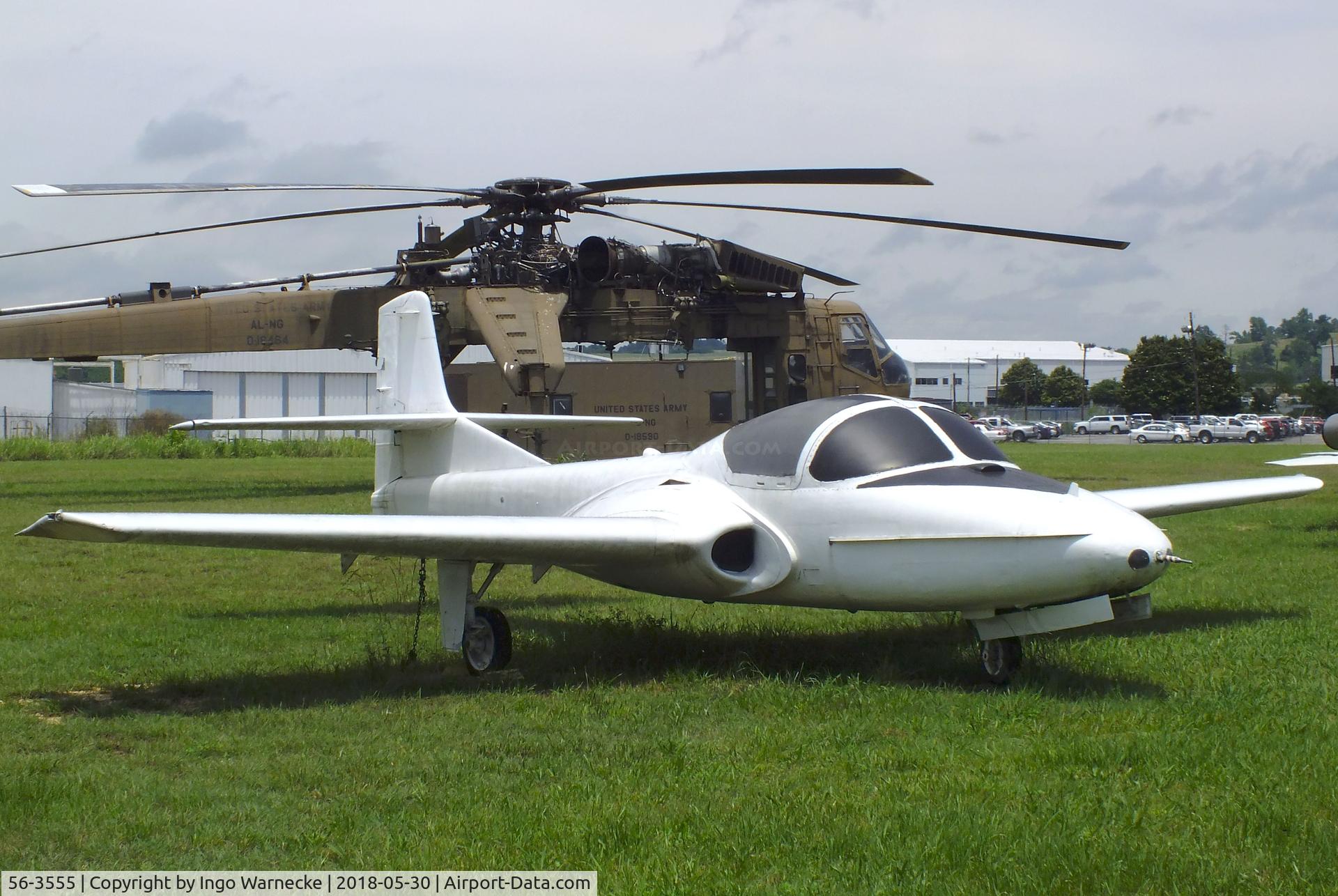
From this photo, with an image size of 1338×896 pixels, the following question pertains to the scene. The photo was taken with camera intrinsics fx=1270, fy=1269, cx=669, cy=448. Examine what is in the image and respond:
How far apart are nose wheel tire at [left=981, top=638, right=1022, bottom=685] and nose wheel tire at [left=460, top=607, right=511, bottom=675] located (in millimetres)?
3256

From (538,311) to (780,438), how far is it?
13737mm

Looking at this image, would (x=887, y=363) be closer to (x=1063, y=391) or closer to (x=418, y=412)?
(x=418, y=412)

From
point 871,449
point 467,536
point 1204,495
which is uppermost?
point 871,449

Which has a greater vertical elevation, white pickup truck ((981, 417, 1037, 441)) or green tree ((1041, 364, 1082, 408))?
green tree ((1041, 364, 1082, 408))

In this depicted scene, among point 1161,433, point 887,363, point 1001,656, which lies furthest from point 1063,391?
point 1001,656

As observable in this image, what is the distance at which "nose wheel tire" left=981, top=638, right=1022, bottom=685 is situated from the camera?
7582 mm

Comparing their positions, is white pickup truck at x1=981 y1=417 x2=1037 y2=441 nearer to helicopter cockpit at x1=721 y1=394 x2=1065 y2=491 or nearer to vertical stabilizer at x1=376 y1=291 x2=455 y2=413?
vertical stabilizer at x1=376 y1=291 x2=455 y2=413

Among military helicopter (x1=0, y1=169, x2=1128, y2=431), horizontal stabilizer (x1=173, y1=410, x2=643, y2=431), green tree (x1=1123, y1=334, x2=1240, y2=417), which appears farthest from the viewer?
green tree (x1=1123, y1=334, x2=1240, y2=417)

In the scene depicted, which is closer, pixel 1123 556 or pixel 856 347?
pixel 1123 556

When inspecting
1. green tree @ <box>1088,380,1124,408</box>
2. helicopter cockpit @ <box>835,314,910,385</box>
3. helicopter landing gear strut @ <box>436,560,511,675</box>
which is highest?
green tree @ <box>1088,380,1124,408</box>

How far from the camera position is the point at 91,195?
620 inches

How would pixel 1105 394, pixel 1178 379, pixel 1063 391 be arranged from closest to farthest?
pixel 1178 379, pixel 1063 391, pixel 1105 394

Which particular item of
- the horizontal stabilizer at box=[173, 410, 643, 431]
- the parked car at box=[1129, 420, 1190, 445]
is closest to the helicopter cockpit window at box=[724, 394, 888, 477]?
the horizontal stabilizer at box=[173, 410, 643, 431]
